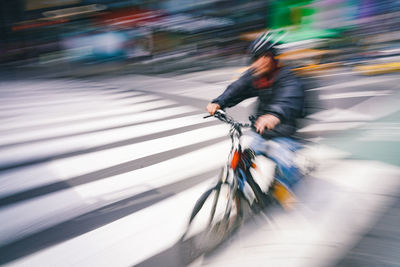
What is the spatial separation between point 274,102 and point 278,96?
6 centimetres

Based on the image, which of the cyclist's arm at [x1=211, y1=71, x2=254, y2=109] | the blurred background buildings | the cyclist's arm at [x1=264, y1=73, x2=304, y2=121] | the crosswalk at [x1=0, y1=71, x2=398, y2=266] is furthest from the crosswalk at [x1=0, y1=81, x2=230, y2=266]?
the blurred background buildings

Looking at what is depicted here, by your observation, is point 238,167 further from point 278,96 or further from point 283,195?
point 278,96

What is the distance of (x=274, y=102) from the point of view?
2.68 m

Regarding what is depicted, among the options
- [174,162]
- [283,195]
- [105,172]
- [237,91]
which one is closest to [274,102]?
[237,91]

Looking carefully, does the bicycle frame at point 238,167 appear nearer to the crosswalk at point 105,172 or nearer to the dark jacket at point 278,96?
the dark jacket at point 278,96

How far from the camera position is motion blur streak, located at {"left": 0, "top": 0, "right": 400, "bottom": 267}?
9.36 feet

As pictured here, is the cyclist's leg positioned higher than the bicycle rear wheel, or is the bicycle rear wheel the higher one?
the cyclist's leg

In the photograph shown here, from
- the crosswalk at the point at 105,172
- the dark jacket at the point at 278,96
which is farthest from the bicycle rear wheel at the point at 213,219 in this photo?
the dark jacket at the point at 278,96

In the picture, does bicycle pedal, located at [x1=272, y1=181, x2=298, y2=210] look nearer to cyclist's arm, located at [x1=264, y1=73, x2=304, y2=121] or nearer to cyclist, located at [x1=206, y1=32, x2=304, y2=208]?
cyclist, located at [x1=206, y1=32, x2=304, y2=208]

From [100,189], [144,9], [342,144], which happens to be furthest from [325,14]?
[100,189]

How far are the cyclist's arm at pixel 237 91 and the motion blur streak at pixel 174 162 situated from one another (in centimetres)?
37

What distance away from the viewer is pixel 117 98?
1020cm

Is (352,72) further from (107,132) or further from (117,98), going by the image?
(107,132)

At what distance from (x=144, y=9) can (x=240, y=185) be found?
1845cm
